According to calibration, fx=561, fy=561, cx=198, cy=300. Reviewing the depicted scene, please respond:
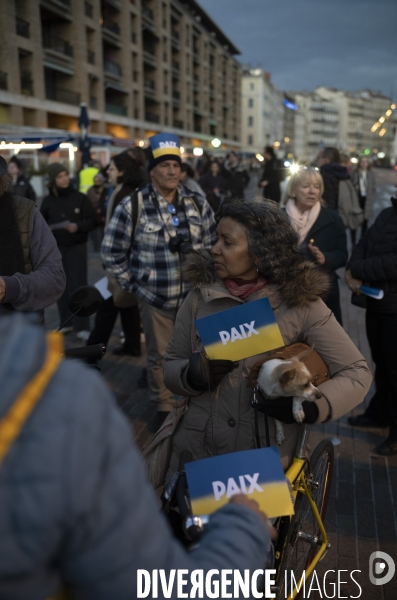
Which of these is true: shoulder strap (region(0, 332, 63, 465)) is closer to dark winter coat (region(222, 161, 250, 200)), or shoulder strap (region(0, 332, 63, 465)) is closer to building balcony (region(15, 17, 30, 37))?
dark winter coat (region(222, 161, 250, 200))

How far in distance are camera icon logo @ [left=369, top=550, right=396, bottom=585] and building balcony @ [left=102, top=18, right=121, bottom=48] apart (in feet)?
152

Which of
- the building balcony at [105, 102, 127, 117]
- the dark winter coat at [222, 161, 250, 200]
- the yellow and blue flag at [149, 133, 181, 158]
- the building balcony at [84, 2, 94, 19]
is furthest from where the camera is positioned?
the building balcony at [105, 102, 127, 117]

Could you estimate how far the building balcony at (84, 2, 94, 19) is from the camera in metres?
39.3

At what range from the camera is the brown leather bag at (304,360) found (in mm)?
2201

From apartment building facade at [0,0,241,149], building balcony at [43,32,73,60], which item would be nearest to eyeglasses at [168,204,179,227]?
apartment building facade at [0,0,241,149]

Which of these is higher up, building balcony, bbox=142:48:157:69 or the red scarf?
building balcony, bbox=142:48:157:69

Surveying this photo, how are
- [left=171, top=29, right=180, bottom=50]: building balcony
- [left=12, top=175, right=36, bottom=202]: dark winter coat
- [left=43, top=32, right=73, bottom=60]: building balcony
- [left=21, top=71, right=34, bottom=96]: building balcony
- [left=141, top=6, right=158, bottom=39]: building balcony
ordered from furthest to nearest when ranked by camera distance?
[left=171, top=29, right=180, bottom=50]: building balcony
[left=141, top=6, right=158, bottom=39]: building balcony
[left=43, top=32, right=73, bottom=60]: building balcony
[left=21, top=71, right=34, bottom=96]: building balcony
[left=12, top=175, right=36, bottom=202]: dark winter coat

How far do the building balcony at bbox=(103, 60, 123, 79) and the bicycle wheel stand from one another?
4610 centimetres

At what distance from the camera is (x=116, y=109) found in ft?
153

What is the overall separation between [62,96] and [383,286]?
37.9 metres

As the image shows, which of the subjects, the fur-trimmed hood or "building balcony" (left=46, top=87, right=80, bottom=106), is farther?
"building balcony" (left=46, top=87, right=80, bottom=106)

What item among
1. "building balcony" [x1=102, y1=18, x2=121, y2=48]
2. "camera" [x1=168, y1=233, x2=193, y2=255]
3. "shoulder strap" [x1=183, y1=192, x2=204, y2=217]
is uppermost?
"building balcony" [x1=102, y1=18, x2=121, y2=48]

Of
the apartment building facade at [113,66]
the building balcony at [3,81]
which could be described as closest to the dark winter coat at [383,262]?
the apartment building facade at [113,66]

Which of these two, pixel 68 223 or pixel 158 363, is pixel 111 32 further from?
pixel 158 363
